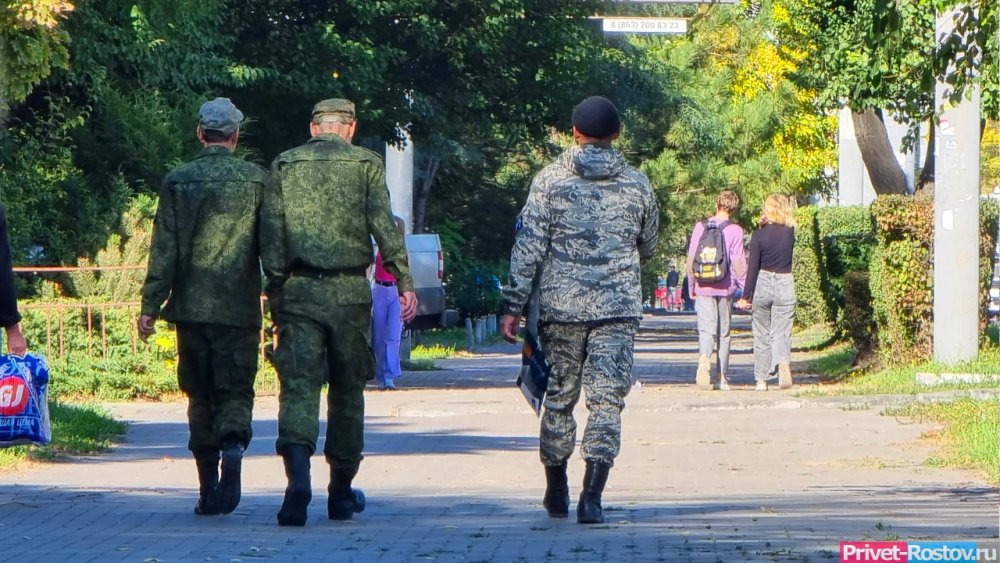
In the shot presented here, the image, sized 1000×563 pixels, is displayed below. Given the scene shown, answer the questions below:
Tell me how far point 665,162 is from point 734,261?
29.2 metres

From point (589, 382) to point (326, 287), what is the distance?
122 cm

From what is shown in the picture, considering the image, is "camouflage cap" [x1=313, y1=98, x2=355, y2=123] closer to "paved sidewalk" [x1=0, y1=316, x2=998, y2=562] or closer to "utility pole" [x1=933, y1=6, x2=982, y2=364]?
"paved sidewalk" [x1=0, y1=316, x2=998, y2=562]

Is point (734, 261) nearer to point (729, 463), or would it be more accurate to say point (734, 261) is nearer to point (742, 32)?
point (729, 463)

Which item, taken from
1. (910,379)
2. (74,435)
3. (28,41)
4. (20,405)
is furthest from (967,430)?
(28,41)

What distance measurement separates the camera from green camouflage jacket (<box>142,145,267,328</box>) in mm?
7652

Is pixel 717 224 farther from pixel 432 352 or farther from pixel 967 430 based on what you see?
pixel 432 352

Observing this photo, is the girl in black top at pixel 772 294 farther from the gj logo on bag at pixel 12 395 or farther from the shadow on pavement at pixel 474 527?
the gj logo on bag at pixel 12 395

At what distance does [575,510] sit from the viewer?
7895 millimetres

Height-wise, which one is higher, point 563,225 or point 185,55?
point 185,55

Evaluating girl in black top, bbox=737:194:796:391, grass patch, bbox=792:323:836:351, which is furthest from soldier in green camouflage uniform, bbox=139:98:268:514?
grass patch, bbox=792:323:836:351

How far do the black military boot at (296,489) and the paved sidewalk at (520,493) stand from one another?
9 cm

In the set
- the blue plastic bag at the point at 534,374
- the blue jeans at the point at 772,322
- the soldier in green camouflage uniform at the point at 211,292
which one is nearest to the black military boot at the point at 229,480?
the soldier in green camouflage uniform at the point at 211,292

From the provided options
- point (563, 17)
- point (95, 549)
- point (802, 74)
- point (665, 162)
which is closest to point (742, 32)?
point (665, 162)

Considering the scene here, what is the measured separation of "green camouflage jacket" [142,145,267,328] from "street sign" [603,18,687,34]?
1061 centimetres
